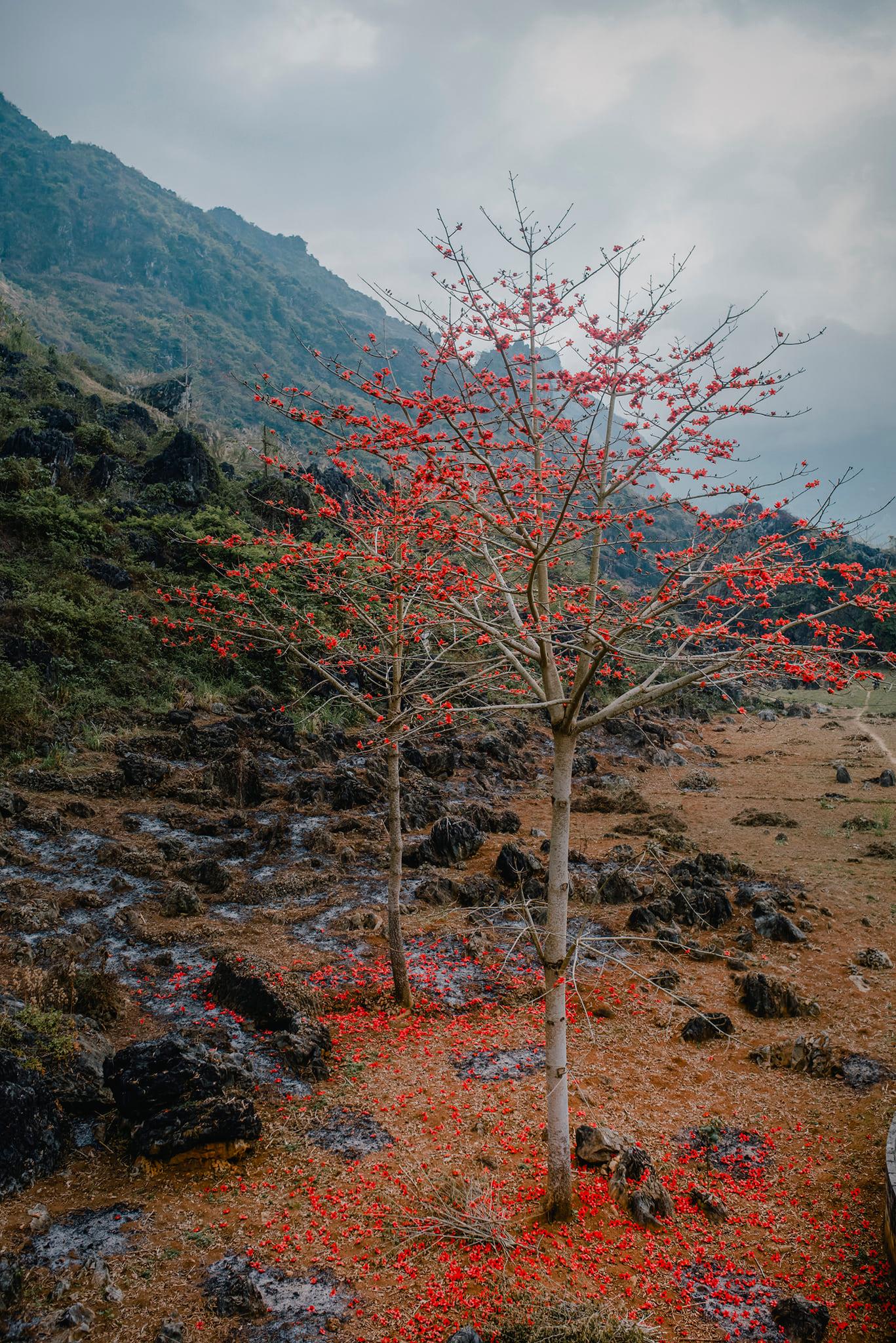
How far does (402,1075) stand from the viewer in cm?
798

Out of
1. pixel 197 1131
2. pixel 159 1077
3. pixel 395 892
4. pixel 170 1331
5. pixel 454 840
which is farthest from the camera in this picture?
pixel 454 840

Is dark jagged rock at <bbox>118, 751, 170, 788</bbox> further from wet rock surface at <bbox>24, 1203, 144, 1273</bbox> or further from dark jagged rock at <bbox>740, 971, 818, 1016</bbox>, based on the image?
dark jagged rock at <bbox>740, 971, 818, 1016</bbox>

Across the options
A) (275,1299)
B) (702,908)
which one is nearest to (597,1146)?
(275,1299)

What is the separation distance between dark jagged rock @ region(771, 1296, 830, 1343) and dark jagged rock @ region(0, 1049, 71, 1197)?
5916 mm

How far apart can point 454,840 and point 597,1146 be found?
877 cm

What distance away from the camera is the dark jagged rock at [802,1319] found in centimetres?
481

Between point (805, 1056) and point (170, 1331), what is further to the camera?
point (805, 1056)

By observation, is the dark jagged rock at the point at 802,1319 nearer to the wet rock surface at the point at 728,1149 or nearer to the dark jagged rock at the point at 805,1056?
the wet rock surface at the point at 728,1149

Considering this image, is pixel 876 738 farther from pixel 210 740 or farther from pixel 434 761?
pixel 210 740

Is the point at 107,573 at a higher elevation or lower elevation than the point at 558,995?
higher

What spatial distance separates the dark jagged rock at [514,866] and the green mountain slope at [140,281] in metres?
67.4

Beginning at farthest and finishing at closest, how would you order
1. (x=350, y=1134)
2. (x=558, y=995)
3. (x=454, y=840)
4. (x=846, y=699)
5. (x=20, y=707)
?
(x=846, y=699) < (x=20, y=707) < (x=454, y=840) < (x=350, y=1134) < (x=558, y=995)

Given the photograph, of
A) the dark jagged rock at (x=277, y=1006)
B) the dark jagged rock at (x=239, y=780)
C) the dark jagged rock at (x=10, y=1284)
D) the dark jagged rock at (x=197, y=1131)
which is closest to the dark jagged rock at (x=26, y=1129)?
the dark jagged rock at (x=197, y=1131)

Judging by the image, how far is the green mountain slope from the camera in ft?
278
